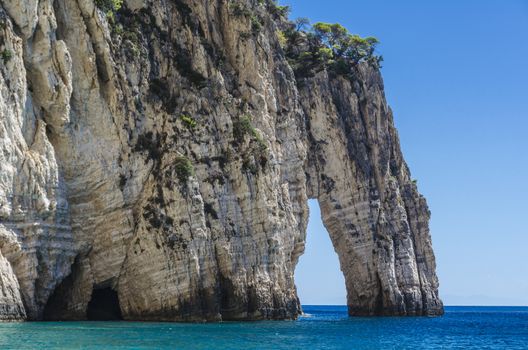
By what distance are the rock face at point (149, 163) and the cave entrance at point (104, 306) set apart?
0.15 m

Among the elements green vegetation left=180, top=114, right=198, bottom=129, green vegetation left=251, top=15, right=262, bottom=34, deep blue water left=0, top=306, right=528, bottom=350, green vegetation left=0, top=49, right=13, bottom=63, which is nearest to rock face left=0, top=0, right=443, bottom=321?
green vegetation left=0, top=49, right=13, bottom=63

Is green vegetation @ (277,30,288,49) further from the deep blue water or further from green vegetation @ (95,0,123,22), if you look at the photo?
the deep blue water

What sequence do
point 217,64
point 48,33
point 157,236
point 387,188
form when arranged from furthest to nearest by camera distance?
point 387,188 < point 217,64 < point 157,236 < point 48,33

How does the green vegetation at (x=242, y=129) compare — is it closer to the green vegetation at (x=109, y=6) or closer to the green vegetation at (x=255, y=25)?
the green vegetation at (x=255, y=25)

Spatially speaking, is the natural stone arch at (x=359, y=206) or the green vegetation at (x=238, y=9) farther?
the natural stone arch at (x=359, y=206)

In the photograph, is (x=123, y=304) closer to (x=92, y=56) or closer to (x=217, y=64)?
(x=92, y=56)

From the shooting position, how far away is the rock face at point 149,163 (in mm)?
40094

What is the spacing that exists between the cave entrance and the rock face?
0.48ft

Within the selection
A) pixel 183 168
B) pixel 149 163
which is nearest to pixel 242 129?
pixel 183 168

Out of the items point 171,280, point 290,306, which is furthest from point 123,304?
point 290,306

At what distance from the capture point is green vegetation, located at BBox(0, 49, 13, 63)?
3897 cm

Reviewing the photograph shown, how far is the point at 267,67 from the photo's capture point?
58.8 m

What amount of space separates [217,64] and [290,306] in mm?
18034

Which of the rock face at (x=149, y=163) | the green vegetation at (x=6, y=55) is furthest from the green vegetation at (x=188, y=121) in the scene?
the green vegetation at (x=6, y=55)
